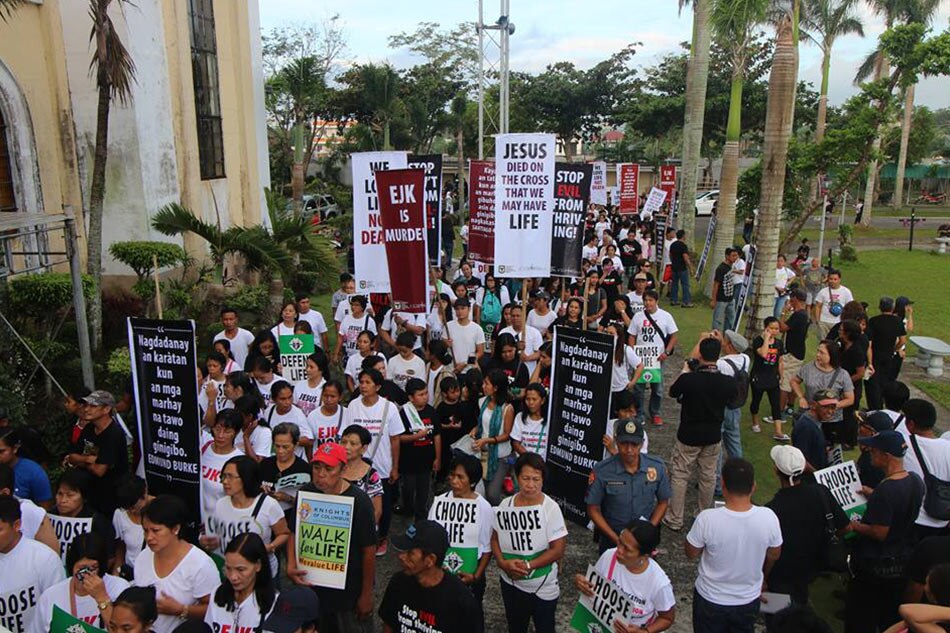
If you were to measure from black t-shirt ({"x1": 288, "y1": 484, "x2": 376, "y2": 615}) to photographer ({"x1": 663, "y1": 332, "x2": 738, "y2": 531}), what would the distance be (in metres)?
3.18

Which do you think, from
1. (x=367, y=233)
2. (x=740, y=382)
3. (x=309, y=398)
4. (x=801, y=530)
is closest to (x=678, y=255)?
(x=740, y=382)

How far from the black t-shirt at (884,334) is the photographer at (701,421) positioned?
3.51 meters

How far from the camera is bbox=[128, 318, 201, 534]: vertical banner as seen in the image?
5.59 m

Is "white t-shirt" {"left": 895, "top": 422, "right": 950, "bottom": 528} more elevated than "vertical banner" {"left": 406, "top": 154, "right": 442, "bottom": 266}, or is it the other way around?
"vertical banner" {"left": 406, "top": 154, "right": 442, "bottom": 266}

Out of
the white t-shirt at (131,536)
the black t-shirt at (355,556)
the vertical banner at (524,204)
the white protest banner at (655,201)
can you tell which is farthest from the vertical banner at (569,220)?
the white protest banner at (655,201)

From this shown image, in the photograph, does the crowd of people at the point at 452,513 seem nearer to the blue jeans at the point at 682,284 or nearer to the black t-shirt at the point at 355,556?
the black t-shirt at the point at 355,556

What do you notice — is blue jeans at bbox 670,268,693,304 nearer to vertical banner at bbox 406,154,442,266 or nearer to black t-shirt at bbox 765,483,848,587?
vertical banner at bbox 406,154,442,266

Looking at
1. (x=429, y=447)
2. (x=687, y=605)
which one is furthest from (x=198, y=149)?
(x=687, y=605)

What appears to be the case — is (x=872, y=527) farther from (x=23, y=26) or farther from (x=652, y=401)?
(x=23, y=26)

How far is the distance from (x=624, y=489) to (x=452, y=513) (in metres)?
1.26

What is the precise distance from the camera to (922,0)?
112ft

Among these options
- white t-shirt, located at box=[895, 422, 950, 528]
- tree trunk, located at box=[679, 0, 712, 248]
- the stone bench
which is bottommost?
the stone bench

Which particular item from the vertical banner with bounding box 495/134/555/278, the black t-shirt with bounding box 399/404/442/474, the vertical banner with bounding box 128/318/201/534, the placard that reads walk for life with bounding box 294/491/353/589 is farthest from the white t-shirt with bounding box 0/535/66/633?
the vertical banner with bounding box 495/134/555/278

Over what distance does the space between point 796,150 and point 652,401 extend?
10.5m
